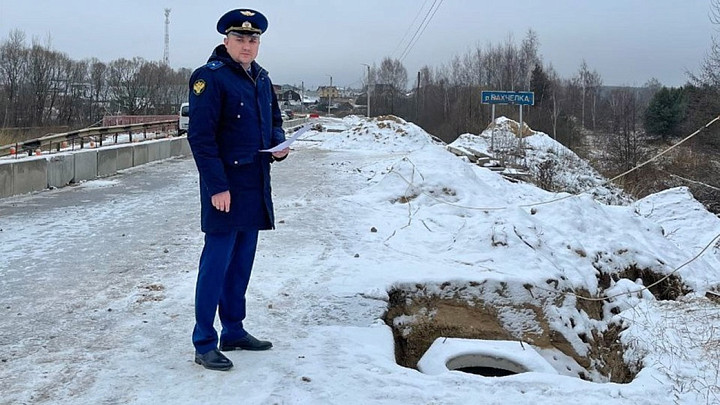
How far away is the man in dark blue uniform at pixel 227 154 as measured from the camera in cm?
335

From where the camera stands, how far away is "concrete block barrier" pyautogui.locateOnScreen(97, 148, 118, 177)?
12.9 metres

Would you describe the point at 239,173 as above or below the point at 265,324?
above

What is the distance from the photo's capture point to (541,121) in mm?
49062

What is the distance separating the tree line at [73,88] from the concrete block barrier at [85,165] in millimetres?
51680

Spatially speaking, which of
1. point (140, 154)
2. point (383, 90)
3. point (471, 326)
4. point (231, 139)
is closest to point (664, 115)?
point (383, 90)

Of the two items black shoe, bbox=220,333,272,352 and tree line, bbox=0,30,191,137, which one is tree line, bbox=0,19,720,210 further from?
black shoe, bbox=220,333,272,352

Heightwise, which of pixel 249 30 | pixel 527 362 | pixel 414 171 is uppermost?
pixel 249 30

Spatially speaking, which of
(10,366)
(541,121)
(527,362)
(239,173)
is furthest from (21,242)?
(541,121)

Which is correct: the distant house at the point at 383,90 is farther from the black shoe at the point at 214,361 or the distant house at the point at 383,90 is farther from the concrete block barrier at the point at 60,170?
the black shoe at the point at 214,361

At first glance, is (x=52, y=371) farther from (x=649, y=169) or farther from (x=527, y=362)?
(x=649, y=169)

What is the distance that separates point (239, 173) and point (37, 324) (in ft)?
6.09

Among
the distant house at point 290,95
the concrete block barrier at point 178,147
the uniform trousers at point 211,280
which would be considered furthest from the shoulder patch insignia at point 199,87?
the distant house at point 290,95

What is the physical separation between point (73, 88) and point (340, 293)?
256 ft

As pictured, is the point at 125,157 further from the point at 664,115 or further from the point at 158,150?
the point at 664,115
